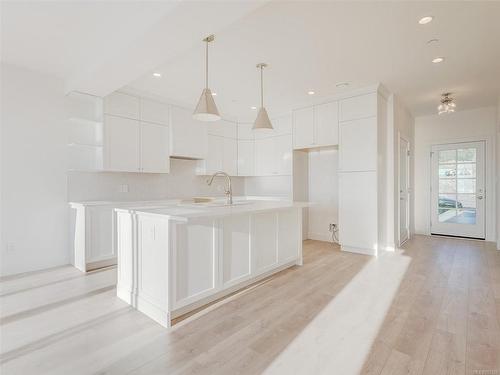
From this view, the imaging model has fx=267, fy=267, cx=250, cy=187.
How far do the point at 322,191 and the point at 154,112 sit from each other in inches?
133

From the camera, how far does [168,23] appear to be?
2021 mm

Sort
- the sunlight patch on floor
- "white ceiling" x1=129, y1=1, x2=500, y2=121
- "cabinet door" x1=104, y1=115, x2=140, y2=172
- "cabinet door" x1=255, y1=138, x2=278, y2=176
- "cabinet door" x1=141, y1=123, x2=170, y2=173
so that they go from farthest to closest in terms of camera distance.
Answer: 1. "cabinet door" x1=255, y1=138, x2=278, y2=176
2. "cabinet door" x1=141, y1=123, x2=170, y2=173
3. "cabinet door" x1=104, y1=115, x2=140, y2=172
4. "white ceiling" x1=129, y1=1, x2=500, y2=121
5. the sunlight patch on floor

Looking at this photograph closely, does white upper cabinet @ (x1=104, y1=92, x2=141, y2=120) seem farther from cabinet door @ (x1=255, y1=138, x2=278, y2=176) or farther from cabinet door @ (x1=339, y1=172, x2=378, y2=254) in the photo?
cabinet door @ (x1=339, y1=172, x2=378, y2=254)

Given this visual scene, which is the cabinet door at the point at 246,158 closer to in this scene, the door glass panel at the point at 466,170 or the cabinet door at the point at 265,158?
the cabinet door at the point at 265,158

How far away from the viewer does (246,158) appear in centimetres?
581

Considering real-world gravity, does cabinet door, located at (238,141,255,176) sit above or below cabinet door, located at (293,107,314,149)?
below

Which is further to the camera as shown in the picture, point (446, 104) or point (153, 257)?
point (446, 104)

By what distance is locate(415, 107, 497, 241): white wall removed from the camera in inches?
201

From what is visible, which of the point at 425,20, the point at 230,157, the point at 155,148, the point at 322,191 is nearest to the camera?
the point at 425,20

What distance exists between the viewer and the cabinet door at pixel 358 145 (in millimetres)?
4031

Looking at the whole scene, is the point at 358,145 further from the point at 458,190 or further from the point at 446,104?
the point at 458,190

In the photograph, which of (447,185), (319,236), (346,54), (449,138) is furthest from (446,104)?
(319,236)

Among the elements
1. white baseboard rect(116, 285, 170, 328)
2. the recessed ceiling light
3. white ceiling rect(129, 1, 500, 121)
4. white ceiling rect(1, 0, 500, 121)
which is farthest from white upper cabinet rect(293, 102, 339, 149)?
white baseboard rect(116, 285, 170, 328)

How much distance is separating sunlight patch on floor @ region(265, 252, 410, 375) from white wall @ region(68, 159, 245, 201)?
3302 mm
